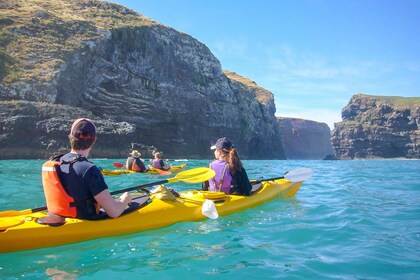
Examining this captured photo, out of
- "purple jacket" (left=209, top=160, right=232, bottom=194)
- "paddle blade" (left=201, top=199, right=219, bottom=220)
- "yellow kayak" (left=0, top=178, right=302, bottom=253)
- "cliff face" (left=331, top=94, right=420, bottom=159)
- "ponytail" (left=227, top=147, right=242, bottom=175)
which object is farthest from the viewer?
"cliff face" (left=331, top=94, right=420, bottom=159)

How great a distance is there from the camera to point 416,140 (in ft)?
395

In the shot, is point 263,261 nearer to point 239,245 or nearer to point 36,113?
point 239,245

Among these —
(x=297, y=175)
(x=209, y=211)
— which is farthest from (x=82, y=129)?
(x=297, y=175)

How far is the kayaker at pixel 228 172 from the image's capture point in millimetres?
7766

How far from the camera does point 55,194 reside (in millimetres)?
4848

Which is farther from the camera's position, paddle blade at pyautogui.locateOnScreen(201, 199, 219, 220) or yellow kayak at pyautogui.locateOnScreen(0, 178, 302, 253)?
paddle blade at pyautogui.locateOnScreen(201, 199, 219, 220)

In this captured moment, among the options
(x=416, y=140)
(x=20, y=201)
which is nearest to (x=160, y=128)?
(x=20, y=201)

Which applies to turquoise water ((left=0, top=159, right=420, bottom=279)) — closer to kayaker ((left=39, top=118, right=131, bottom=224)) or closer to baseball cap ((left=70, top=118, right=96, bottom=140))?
kayaker ((left=39, top=118, right=131, bottom=224))

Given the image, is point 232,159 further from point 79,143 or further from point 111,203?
point 79,143

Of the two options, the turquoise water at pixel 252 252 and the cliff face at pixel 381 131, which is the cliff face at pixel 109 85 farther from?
the cliff face at pixel 381 131

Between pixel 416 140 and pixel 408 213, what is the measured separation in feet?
427

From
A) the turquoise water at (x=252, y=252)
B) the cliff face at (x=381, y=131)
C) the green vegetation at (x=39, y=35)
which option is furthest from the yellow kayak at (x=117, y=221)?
the cliff face at (x=381, y=131)

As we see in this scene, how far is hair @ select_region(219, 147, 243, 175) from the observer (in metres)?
7.70

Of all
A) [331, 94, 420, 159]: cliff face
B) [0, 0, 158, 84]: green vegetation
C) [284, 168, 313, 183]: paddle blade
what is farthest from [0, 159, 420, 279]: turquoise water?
[331, 94, 420, 159]: cliff face
